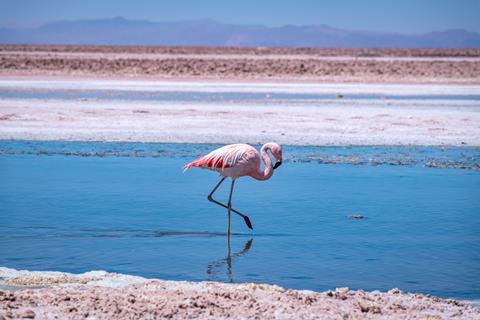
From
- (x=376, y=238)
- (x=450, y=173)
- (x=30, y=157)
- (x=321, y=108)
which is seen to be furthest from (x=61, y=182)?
(x=321, y=108)

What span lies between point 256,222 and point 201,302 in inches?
137

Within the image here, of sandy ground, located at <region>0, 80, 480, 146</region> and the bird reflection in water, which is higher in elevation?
sandy ground, located at <region>0, 80, 480, 146</region>

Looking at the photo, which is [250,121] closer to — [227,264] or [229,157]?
[229,157]

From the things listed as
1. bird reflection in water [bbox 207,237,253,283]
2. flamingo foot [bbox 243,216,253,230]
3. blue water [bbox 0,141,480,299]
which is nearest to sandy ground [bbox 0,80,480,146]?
blue water [bbox 0,141,480,299]

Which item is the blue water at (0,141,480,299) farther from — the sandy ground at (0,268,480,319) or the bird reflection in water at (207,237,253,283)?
the sandy ground at (0,268,480,319)

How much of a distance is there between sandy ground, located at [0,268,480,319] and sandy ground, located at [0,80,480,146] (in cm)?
924

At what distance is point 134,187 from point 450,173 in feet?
16.2

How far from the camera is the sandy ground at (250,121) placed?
1584 cm

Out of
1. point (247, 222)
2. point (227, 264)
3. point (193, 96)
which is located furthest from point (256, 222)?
point (193, 96)

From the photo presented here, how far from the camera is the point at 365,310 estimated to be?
5.59 m

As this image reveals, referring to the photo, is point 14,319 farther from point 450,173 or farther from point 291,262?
point 450,173

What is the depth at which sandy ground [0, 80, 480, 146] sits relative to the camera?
15.8m

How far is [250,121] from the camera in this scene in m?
18.3

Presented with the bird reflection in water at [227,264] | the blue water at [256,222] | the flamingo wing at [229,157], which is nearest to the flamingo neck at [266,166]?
the flamingo wing at [229,157]
